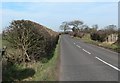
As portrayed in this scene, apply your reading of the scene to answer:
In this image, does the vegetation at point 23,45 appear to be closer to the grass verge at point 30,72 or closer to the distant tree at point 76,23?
the grass verge at point 30,72

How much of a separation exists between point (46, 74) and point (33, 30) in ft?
21.3

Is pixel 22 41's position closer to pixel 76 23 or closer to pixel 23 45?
pixel 23 45

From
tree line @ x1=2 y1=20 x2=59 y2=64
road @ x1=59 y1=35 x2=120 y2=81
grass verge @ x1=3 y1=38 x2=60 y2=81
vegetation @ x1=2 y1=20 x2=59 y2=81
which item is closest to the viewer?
grass verge @ x1=3 y1=38 x2=60 y2=81

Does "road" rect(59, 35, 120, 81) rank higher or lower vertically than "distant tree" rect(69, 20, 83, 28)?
lower

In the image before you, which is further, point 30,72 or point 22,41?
point 22,41

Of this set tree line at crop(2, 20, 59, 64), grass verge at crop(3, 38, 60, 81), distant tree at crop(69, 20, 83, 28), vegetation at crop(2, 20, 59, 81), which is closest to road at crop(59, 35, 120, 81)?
grass verge at crop(3, 38, 60, 81)

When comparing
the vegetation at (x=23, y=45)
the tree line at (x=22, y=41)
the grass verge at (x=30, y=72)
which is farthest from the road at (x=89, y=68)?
the tree line at (x=22, y=41)

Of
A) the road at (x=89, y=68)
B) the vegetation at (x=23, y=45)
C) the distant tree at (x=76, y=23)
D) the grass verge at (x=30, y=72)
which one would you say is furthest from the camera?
the distant tree at (x=76, y=23)

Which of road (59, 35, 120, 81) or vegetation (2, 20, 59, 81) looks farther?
vegetation (2, 20, 59, 81)

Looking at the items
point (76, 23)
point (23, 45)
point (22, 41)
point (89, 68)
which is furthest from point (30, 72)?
point (76, 23)

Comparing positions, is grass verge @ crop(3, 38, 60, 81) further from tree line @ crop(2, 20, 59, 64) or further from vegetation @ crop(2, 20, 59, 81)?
tree line @ crop(2, 20, 59, 64)

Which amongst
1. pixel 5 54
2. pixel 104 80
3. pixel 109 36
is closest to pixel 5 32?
pixel 5 54

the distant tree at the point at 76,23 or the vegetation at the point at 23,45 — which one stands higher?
the distant tree at the point at 76,23

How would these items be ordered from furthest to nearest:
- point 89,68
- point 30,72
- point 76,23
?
1. point 76,23
2. point 89,68
3. point 30,72
